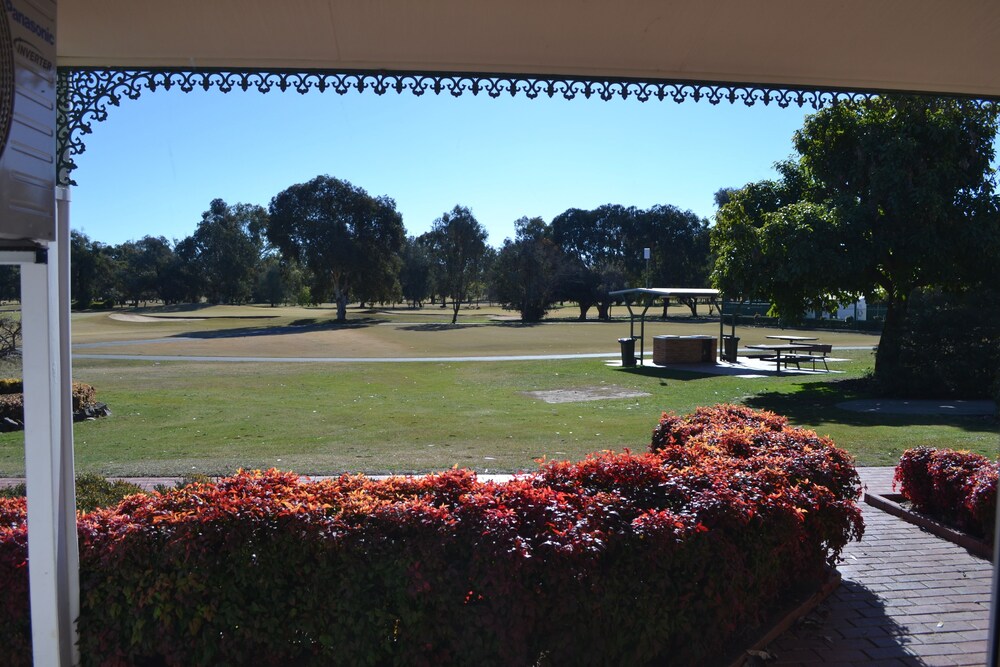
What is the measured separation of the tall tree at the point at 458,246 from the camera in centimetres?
6856

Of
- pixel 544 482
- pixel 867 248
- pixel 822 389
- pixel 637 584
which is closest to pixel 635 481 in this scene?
pixel 544 482

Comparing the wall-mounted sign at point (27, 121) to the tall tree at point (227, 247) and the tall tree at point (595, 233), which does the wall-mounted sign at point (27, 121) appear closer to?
the tall tree at point (595, 233)

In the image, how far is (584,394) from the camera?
17781mm

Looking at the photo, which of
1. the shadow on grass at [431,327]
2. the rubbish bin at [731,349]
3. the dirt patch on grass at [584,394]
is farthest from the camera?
the shadow on grass at [431,327]

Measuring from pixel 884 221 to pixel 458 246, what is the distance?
54.1m

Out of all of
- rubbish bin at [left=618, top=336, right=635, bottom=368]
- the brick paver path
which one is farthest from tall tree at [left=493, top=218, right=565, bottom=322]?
the brick paver path

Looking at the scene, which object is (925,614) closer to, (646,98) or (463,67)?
(646,98)

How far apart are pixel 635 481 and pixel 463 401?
12.9 metres

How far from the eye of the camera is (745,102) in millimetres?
4562

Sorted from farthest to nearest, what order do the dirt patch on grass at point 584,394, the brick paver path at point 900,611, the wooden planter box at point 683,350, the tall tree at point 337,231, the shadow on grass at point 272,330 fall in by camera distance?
the tall tree at point 337,231
the shadow on grass at point 272,330
the wooden planter box at point 683,350
the dirt patch on grass at point 584,394
the brick paver path at point 900,611

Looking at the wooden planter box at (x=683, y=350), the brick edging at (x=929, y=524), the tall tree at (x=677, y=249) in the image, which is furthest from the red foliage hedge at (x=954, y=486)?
the tall tree at (x=677, y=249)

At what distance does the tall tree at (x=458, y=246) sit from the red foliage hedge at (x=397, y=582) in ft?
211

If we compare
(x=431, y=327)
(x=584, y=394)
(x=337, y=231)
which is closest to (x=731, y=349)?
(x=584, y=394)

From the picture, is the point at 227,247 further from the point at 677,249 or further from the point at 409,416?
the point at 409,416
